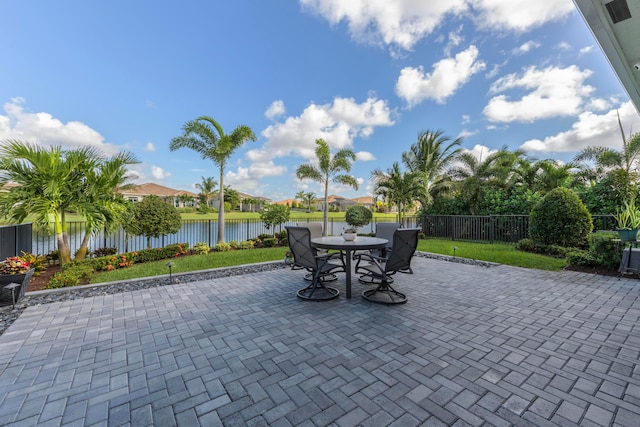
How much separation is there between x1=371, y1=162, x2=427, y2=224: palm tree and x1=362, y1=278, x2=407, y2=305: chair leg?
8771mm

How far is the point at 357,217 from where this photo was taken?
43.0 feet

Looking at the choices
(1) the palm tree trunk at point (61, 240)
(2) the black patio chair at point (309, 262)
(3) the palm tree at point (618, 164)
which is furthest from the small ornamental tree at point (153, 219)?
(3) the palm tree at point (618, 164)

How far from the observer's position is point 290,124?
1311 cm

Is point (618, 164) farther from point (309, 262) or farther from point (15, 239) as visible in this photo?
point (15, 239)

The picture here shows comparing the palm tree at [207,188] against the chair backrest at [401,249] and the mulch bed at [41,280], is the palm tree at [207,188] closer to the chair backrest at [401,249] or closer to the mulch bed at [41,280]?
the mulch bed at [41,280]

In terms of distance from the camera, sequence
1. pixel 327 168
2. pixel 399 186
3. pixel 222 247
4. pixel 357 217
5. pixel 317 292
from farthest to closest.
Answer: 1. pixel 357 217
2. pixel 327 168
3. pixel 399 186
4. pixel 222 247
5. pixel 317 292

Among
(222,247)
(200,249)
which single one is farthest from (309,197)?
(200,249)

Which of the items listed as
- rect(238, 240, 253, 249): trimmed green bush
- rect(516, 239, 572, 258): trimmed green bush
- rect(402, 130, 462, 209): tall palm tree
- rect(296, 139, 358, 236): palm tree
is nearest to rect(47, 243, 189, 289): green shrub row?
rect(238, 240, 253, 249): trimmed green bush

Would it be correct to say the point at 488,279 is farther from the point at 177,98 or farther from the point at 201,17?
the point at 177,98

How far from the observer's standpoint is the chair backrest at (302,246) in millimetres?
3625

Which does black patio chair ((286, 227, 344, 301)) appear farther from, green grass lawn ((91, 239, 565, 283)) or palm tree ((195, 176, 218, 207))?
palm tree ((195, 176, 218, 207))

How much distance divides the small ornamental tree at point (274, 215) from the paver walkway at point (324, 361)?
221 inches

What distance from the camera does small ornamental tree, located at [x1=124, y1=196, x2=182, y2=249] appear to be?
22.5 ft

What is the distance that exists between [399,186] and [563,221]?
613cm
